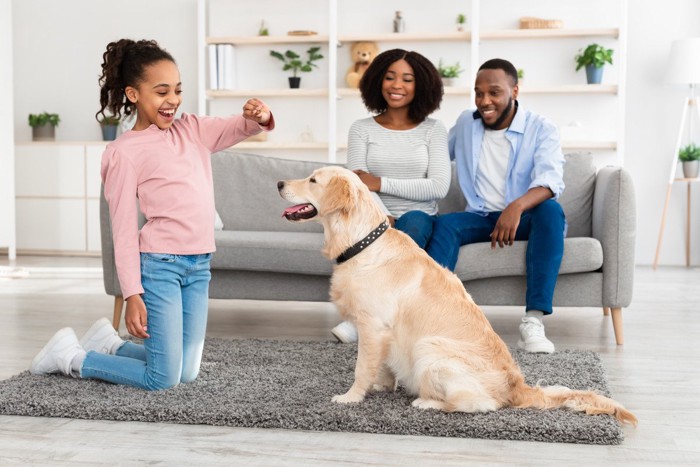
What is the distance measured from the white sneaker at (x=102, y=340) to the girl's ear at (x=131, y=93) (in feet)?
2.44

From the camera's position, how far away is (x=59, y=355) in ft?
8.35

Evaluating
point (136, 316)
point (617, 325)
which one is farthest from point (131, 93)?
point (617, 325)

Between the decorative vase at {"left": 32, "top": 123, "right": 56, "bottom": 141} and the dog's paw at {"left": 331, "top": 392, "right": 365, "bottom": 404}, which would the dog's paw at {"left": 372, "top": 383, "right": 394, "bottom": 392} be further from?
the decorative vase at {"left": 32, "top": 123, "right": 56, "bottom": 141}

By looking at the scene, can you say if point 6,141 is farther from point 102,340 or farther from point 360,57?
point 102,340

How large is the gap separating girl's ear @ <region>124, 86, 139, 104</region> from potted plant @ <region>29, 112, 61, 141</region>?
4.93m

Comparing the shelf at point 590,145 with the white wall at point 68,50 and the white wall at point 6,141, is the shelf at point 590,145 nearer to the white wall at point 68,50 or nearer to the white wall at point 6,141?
the white wall at point 68,50

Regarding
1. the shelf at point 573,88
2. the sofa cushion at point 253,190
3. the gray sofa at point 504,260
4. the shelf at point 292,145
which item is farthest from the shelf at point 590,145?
the sofa cushion at point 253,190

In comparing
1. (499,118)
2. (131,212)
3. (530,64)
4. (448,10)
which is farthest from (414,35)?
(131,212)

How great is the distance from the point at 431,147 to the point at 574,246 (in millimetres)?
693

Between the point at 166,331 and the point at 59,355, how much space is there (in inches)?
16.3

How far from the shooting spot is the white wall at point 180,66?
6.43 m

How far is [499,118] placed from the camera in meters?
3.45

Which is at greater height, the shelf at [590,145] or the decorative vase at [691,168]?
the shelf at [590,145]

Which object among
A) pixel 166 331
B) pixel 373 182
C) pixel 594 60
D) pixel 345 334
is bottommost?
pixel 345 334
